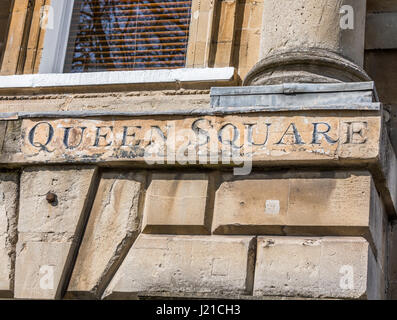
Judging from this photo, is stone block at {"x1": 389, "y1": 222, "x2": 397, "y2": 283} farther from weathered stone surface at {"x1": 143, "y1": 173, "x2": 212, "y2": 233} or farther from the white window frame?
the white window frame

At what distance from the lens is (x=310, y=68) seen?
7082mm

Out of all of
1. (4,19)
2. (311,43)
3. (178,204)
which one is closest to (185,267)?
(178,204)

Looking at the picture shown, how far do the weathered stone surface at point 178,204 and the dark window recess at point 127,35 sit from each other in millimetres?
2094

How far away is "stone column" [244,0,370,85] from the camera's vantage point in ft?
23.2

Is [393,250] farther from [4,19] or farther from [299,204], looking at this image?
[4,19]

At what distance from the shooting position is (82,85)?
329 inches

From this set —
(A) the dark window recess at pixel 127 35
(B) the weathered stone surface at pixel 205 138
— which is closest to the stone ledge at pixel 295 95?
(B) the weathered stone surface at pixel 205 138

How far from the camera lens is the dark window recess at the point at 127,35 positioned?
8836 millimetres

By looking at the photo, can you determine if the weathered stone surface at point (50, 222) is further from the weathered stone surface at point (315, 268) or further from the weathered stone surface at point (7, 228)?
the weathered stone surface at point (315, 268)

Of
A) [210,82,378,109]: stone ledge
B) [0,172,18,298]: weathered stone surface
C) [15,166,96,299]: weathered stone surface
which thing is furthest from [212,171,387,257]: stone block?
[0,172,18,298]: weathered stone surface

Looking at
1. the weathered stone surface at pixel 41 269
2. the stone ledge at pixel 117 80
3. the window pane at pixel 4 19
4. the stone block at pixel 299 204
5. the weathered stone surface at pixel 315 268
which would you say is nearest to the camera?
the weathered stone surface at pixel 315 268
